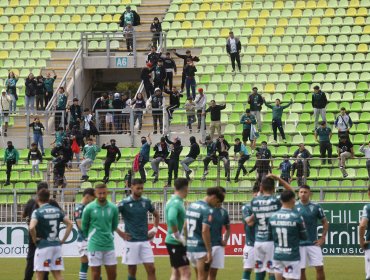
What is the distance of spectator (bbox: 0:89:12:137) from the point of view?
39.1 m

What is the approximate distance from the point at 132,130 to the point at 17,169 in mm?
4049

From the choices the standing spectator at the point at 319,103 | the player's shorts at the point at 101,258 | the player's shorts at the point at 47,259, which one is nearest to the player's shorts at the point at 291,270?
the player's shorts at the point at 101,258

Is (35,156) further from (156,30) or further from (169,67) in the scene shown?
(156,30)

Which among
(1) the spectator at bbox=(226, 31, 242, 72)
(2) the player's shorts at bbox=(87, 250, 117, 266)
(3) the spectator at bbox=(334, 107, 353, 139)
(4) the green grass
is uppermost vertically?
(1) the spectator at bbox=(226, 31, 242, 72)

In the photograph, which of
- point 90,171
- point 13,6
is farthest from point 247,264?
point 13,6

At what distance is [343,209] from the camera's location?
94.3 feet

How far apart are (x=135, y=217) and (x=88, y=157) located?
672 inches

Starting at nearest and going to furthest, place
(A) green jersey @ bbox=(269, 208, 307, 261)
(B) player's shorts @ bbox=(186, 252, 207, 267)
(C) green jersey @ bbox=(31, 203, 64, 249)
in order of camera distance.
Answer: (A) green jersey @ bbox=(269, 208, 307, 261) < (B) player's shorts @ bbox=(186, 252, 207, 267) < (C) green jersey @ bbox=(31, 203, 64, 249)

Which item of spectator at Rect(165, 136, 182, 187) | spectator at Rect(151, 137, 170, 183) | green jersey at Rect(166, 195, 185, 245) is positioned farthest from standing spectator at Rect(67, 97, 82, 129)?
green jersey at Rect(166, 195, 185, 245)

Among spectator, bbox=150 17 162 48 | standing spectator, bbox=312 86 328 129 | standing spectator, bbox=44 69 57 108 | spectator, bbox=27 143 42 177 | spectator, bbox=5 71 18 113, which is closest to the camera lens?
spectator, bbox=27 143 42 177

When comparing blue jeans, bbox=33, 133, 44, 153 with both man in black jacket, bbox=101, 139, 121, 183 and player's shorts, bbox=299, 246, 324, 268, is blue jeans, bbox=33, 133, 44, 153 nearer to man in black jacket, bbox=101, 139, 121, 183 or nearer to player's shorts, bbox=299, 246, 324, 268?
man in black jacket, bbox=101, 139, 121, 183

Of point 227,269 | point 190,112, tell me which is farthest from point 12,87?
point 227,269

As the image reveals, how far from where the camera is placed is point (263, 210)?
18.5 m

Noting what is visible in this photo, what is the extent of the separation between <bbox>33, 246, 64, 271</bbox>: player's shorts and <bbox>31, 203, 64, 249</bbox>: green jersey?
8 cm
